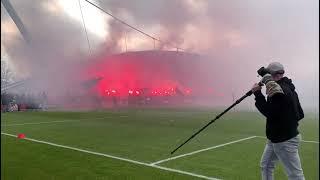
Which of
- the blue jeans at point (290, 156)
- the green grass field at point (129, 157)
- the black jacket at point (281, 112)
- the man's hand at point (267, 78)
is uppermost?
the man's hand at point (267, 78)

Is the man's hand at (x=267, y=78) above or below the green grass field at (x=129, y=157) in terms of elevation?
above

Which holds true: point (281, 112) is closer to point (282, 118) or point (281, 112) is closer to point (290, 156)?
point (282, 118)

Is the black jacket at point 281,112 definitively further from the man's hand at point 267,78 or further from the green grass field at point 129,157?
the green grass field at point 129,157

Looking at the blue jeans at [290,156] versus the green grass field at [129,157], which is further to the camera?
the green grass field at [129,157]

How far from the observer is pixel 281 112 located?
433 cm

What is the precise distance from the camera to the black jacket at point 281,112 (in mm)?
4305

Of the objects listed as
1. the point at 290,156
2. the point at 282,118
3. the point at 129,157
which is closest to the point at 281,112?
the point at 282,118

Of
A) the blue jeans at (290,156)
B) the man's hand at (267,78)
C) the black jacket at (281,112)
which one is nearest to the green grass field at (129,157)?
the blue jeans at (290,156)

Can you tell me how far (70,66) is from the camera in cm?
2441

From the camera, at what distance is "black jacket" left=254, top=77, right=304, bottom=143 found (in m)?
4.30

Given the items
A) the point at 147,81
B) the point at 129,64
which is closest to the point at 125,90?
the point at 147,81

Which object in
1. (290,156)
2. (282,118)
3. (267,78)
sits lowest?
(290,156)

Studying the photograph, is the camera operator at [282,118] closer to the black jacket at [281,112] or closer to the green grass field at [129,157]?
the black jacket at [281,112]

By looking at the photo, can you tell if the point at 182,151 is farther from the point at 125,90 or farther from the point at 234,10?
the point at 125,90
